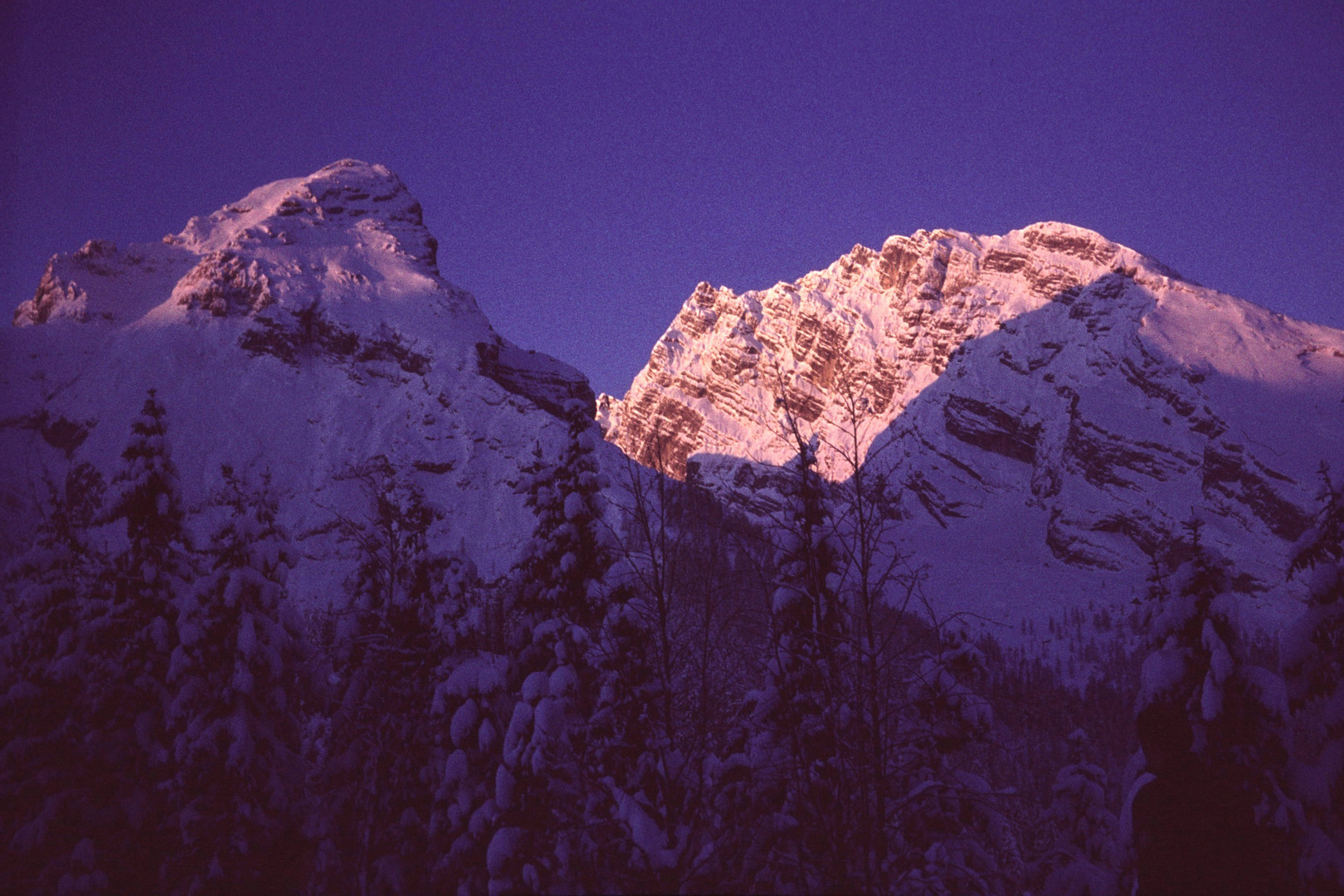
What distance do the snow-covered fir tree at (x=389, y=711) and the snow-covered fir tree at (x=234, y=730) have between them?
105 cm

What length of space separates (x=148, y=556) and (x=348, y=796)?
6.25m

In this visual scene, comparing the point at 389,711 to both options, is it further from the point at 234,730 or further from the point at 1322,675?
the point at 1322,675

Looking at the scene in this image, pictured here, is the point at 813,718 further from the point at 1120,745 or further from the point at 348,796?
the point at 1120,745

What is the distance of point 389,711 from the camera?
632 inches

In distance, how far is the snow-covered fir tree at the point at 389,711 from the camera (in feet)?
57.0

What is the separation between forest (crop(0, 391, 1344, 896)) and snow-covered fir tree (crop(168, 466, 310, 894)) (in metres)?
0.06

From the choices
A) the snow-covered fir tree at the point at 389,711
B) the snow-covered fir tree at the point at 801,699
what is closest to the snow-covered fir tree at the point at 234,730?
the snow-covered fir tree at the point at 389,711

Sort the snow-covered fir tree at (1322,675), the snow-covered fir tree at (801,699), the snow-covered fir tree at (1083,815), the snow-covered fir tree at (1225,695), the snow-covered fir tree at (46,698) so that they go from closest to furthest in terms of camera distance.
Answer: the snow-covered fir tree at (801,699), the snow-covered fir tree at (1225,695), the snow-covered fir tree at (1322,675), the snow-covered fir tree at (46,698), the snow-covered fir tree at (1083,815)

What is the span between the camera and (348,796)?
64.0ft

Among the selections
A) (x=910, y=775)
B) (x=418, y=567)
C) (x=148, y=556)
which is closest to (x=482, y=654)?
(x=418, y=567)

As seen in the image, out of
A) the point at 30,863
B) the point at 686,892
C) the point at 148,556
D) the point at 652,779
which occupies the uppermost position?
the point at 148,556

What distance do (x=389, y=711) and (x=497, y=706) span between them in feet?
7.09

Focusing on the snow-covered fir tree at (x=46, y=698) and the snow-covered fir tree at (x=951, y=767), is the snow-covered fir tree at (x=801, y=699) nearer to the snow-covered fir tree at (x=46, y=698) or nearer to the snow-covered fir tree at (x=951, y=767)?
the snow-covered fir tree at (x=951, y=767)

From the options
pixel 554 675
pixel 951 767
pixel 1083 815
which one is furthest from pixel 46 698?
pixel 1083 815
